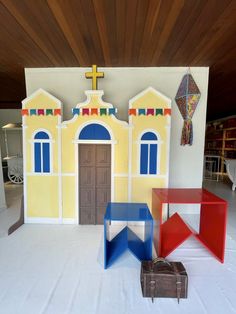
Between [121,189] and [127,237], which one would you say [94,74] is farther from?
[127,237]

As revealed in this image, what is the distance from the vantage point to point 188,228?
2492 millimetres

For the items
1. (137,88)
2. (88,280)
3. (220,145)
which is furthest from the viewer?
(220,145)

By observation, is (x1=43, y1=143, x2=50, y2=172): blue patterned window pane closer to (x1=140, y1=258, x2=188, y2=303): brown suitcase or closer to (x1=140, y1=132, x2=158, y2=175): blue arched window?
(x1=140, y1=132, x2=158, y2=175): blue arched window

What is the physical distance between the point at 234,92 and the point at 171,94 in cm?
253

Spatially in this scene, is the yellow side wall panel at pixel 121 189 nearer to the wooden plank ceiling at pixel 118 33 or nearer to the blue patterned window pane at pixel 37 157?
the blue patterned window pane at pixel 37 157

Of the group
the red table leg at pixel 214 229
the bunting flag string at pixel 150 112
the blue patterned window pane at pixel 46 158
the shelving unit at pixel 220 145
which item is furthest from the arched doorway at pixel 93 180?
the shelving unit at pixel 220 145

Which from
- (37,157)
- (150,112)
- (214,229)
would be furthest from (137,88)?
(214,229)

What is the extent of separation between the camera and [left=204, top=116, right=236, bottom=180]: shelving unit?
803 cm

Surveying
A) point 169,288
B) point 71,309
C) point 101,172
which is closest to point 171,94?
point 101,172

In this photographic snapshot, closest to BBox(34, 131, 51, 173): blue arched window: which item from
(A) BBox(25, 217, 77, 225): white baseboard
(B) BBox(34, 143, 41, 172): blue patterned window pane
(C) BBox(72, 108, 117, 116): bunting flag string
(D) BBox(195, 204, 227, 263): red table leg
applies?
(B) BBox(34, 143, 41, 172): blue patterned window pane

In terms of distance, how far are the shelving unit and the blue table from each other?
19.3ft

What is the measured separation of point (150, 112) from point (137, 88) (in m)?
0.68

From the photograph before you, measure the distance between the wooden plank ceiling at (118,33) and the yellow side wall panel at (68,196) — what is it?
2051 mm

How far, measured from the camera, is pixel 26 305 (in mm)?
1699
